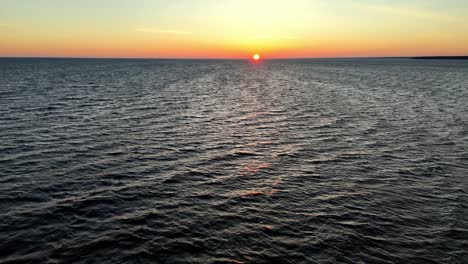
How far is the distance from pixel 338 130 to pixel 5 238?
35.0 meters

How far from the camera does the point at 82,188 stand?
23.1 m

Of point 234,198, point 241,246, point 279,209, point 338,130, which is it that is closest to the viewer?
point 241,246

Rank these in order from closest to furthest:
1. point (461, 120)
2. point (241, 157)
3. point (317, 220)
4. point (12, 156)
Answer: point (317, 220) < point (12, 156) < point (241, 157) < point (461, 120)

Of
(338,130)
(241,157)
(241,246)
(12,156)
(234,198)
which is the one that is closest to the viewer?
(241,246)

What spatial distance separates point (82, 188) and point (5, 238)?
6.46m

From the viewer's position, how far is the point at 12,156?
29188 mm

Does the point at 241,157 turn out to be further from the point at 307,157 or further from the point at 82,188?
the point at 82,188

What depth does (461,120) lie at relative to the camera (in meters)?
47.1

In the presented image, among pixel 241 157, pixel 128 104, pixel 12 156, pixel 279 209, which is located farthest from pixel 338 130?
pixel 128 104

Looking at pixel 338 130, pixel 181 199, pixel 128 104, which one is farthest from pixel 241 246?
pixel 128 104

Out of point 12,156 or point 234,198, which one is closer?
point 234,198

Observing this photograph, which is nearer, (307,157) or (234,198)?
(234,198)

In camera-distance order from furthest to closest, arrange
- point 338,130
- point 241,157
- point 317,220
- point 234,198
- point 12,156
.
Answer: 1. point 338,130
2. point 241,157
3. point 12,156
4. point 234,198
5. point 317,220

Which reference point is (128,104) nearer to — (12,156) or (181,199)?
(12,156)
